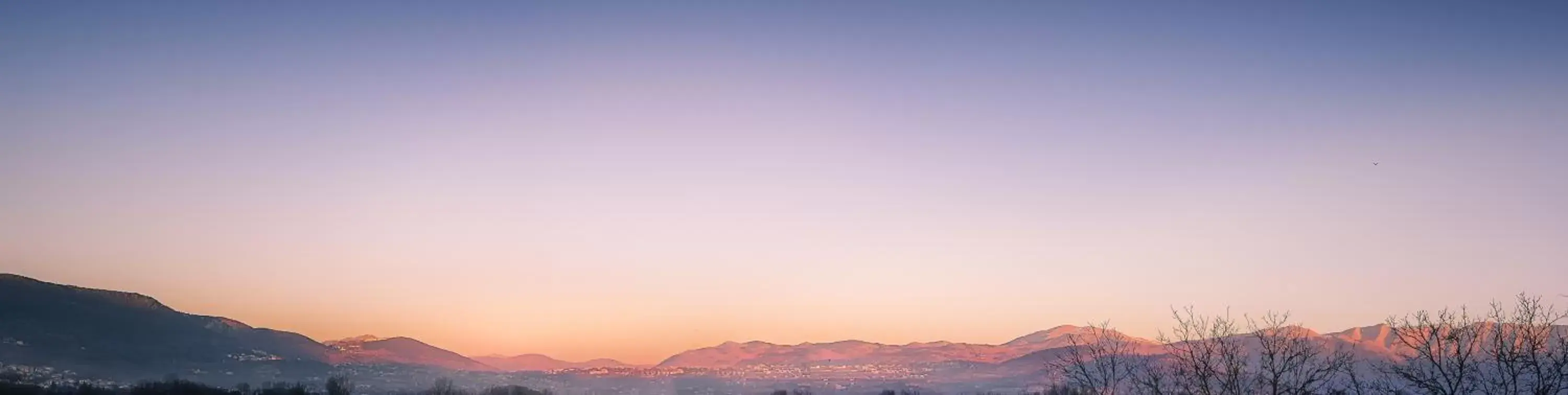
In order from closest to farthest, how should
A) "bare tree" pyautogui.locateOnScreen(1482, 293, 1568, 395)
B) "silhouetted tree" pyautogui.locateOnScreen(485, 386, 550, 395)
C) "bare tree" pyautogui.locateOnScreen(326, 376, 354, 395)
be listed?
"bare tree" pyautogui.locateOnScreen(1482, 293, 1568, 395) → "bare tree" pyautogui.locateOnScreen(326, 376, 354, 395) → "silhouetted tree" pyautogui.locateOnScreen(485, 386, 550, 395)

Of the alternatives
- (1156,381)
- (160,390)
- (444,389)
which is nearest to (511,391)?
(444,389)

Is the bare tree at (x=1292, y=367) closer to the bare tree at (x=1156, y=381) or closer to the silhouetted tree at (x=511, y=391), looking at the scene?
the bare tree at (x=1156, y=381)

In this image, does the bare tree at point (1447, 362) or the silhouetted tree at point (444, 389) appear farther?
the silhouetted tree at point (444, 389)

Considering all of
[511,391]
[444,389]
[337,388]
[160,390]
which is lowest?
[511,391]

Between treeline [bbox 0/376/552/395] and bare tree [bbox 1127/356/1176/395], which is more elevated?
treeline [bbox 0/376/552/395]

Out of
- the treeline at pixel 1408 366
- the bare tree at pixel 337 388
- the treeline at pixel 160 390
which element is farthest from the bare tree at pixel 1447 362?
the bare tree at pixel 337 388

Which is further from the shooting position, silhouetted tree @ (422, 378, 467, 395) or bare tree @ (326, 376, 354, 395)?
silhouetted tree @ (422, 378, 467, 395)

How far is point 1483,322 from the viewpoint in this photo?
26297mm

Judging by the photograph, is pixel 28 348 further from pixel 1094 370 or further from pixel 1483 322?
pixel 1483 322

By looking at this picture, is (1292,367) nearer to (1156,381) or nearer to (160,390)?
(1156,381)

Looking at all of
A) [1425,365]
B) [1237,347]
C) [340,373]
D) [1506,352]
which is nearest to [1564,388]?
[1506,352]

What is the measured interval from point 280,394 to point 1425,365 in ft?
353

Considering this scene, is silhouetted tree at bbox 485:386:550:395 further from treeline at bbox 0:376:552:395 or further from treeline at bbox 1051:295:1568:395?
treeline at bbox 1051:295:1568:395

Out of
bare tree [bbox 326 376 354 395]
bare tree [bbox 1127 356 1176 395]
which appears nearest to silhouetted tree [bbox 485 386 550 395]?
bare tree [bbox 326 376 354 395]
